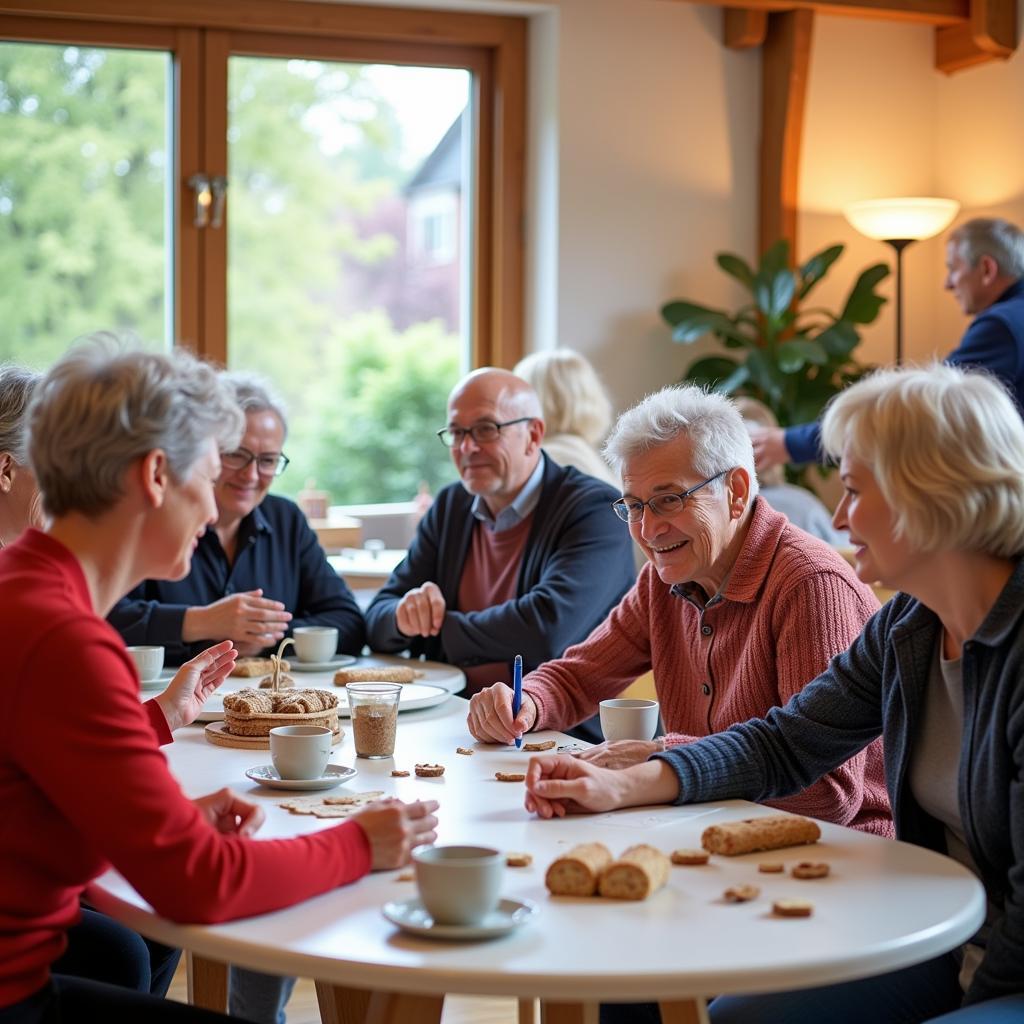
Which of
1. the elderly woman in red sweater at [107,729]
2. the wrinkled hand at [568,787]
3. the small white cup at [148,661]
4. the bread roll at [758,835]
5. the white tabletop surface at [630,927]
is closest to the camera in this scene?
the white tabletop surface at [630,927]

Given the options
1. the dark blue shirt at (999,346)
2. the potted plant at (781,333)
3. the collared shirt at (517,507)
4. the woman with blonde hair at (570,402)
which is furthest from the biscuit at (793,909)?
the potted plant at (781,333)

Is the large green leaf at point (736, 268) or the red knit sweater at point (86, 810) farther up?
the large green leaf at point (736, 268)

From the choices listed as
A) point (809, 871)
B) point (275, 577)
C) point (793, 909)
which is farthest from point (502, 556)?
point (793, 909)

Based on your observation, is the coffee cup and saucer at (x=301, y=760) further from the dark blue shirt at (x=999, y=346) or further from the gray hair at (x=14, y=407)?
the dark blue shirt at (x=999, y=346)

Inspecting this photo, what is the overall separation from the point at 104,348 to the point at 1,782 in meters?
0.47

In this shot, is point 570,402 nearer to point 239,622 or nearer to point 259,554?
point 259,554

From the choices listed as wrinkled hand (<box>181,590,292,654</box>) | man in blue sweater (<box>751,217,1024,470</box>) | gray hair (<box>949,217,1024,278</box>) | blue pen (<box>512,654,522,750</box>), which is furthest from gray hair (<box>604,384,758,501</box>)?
gray hair (<box>949,217,1024,278</box>)

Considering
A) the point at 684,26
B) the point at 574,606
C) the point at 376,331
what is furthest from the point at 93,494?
the point at 684,26

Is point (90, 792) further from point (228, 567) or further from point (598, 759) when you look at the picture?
point (228, 567)

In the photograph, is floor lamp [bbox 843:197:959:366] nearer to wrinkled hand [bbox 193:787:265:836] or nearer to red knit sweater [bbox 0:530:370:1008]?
wrinkled hand [bbox 193:787:265:836]

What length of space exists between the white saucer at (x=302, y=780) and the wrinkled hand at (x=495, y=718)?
1.02 ft

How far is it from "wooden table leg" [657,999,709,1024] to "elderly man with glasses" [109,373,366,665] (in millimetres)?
1498

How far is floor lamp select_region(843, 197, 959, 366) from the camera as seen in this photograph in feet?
16.9

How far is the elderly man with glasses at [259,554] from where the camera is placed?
3.09 m
